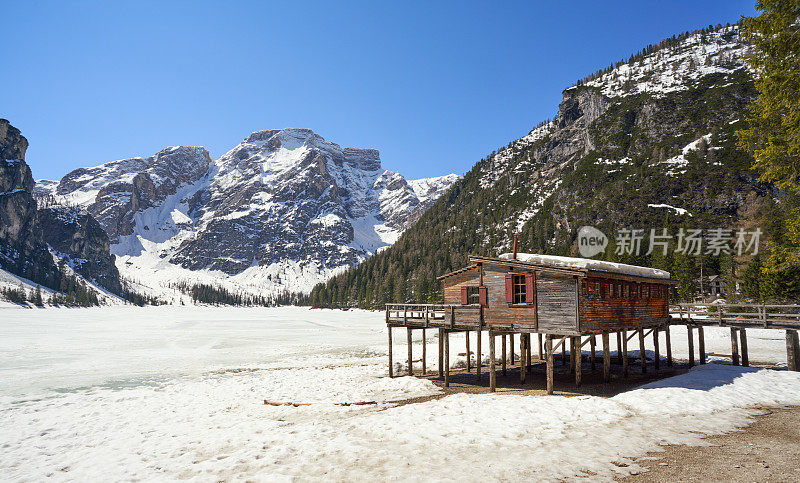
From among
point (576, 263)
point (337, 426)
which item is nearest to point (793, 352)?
point (576, 263)

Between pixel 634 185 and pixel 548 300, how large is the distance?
127291mm

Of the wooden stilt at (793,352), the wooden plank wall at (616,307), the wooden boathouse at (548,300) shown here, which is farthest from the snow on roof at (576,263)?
the wooden stilt at (793,352)

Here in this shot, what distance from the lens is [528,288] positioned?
22203 mm

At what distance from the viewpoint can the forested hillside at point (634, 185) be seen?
104 meters

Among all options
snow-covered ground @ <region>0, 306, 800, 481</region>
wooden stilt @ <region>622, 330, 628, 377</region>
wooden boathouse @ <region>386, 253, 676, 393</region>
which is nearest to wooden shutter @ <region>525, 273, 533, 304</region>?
wooden boathouse @ <region>386, 253, 676, 393</region>

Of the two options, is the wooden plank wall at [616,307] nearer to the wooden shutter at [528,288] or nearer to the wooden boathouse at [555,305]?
the wooden boathouse at [555,305]

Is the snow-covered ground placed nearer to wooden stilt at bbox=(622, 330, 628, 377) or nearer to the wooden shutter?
wooden stilt at bbox=(622, 330, 628, 377)

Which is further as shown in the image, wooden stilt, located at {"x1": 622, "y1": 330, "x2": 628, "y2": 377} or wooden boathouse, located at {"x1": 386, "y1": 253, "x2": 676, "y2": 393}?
wooden stilt, located at {"x1": 622, "y1": 330, "x2": 628, "y2": 377}

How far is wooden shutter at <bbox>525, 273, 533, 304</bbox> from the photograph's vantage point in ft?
72.4

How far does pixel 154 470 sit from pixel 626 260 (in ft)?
304

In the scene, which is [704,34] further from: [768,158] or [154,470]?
[154,470]

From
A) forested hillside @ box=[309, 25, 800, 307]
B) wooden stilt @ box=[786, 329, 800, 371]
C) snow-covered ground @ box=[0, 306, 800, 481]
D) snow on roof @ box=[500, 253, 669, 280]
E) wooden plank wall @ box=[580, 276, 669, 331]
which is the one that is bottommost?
snow-covered ground @ box=[0, 306, 800, 481]

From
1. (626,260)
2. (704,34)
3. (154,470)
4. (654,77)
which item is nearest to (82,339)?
(154,470)

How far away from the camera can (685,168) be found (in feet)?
397
